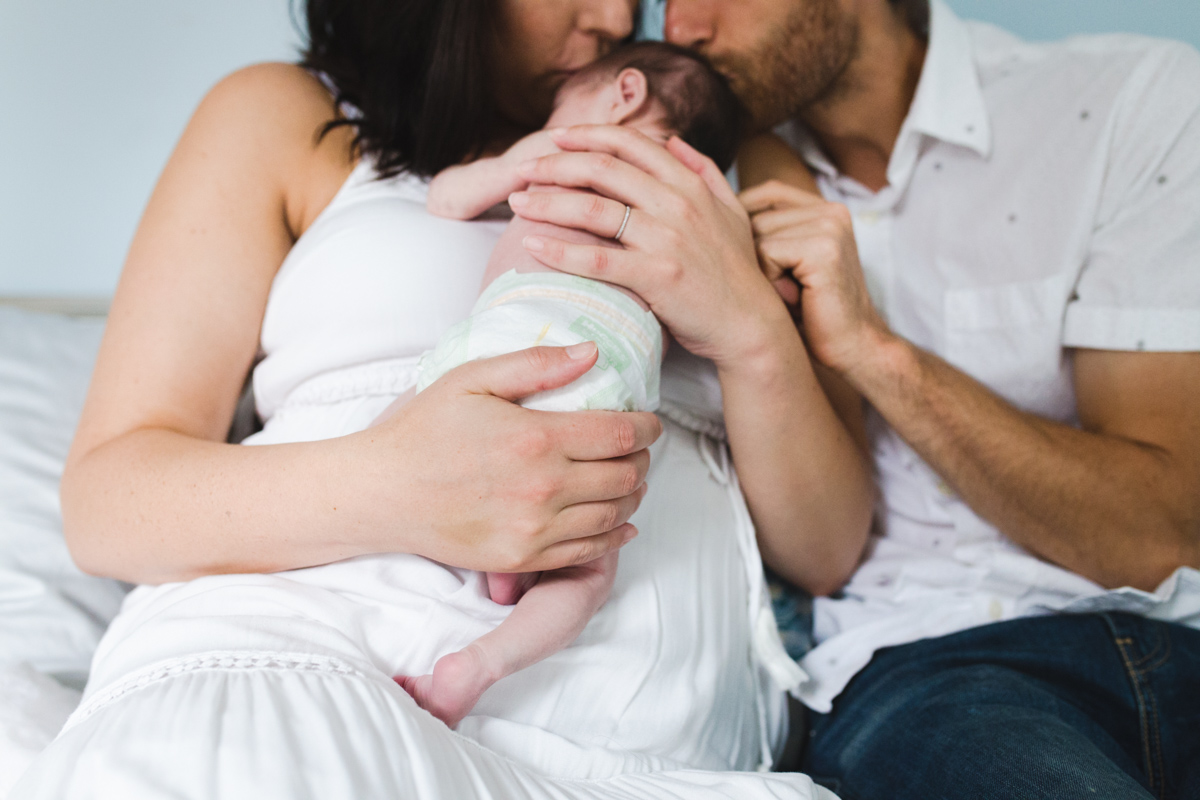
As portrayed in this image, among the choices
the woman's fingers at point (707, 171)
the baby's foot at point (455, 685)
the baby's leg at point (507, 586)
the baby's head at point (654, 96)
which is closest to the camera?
the baby's foot at point (455, 685)

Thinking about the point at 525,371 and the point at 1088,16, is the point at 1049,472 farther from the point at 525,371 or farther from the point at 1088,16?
the point at 1088,16

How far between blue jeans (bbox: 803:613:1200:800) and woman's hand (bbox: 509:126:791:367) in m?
0.56

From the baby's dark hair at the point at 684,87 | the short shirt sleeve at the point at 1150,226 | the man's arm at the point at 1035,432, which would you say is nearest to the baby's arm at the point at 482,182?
the baby's dark hair at the point at 684,87

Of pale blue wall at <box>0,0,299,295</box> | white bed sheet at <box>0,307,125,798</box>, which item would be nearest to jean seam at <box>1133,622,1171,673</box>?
white bed sheet at <box>0,307,125,798</box>

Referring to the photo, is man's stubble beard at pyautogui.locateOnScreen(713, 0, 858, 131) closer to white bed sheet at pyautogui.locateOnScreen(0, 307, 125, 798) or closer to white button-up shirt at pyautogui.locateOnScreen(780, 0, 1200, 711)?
white button-up shirt at pyautogui.locateOnScreen(780, 0, 1200, 711)

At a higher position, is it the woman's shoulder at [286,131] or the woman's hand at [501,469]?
the woman's shoulder at [286,131]

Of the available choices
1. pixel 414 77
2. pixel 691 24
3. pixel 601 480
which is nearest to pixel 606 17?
pixel 691 24

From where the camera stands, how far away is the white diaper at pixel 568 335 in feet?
2.50

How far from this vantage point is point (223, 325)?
0.98 meters

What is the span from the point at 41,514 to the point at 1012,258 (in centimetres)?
156

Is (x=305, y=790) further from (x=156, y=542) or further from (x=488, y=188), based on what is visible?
(x=488, y=188)

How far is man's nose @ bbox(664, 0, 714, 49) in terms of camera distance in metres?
1.31

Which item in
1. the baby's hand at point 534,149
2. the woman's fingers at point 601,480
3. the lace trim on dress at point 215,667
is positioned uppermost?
the baby's hand at point 534,149

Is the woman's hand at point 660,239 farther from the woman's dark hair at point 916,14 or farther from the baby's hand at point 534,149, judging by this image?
the woman's dark hair at point 916,14
